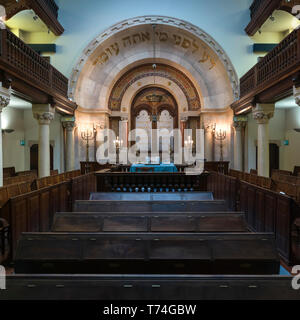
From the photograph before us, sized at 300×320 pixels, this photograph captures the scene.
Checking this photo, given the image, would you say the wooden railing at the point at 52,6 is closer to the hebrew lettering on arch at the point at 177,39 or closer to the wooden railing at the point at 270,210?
the hebrew lettering on arch at the point at 177,39

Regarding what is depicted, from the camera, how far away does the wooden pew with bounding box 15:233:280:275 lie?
3.61 meters

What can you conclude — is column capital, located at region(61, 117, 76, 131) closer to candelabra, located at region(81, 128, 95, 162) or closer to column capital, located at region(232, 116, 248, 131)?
candelabra, located at region(81, 128, 95, 162)

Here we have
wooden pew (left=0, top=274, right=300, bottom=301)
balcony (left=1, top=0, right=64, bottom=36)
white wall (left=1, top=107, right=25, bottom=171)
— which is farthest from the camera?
white wall (left=1, top=107, right=25, bottom=171)

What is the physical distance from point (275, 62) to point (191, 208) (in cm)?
636

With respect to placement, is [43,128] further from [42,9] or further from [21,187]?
[42,9]

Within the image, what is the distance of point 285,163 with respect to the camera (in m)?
15.1

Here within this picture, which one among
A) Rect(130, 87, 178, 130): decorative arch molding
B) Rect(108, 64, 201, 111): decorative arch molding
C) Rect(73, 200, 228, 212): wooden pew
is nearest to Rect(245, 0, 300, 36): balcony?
Rect(108, 64, 201, 111): decorative arch molding

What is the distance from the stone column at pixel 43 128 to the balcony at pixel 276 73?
871cm

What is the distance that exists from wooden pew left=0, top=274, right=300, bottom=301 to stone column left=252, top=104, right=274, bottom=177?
9.19 meters

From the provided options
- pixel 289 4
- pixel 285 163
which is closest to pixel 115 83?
pixel 289 4

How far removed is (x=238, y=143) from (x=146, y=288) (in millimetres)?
12712
